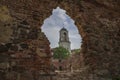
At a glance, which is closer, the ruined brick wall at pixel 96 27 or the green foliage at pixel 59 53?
the ruined brick wall at pixel 96 27

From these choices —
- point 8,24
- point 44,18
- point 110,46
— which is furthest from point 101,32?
point 8,24

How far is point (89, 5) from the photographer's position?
7000 millimetres

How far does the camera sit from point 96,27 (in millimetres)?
6934

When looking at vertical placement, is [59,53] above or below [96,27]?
above

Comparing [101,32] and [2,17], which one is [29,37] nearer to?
[2,17]

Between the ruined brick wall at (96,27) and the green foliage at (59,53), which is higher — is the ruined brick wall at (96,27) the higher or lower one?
the lower one

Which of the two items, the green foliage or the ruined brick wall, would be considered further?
the green foliage

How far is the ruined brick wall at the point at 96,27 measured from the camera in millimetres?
6379

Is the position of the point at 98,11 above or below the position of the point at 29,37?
above

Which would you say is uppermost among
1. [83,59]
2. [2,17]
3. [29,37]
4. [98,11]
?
[98,11]

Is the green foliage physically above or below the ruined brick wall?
above

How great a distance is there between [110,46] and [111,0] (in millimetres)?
1359

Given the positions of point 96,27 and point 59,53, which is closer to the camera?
point 96,27

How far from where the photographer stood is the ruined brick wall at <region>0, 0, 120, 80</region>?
638 cm
